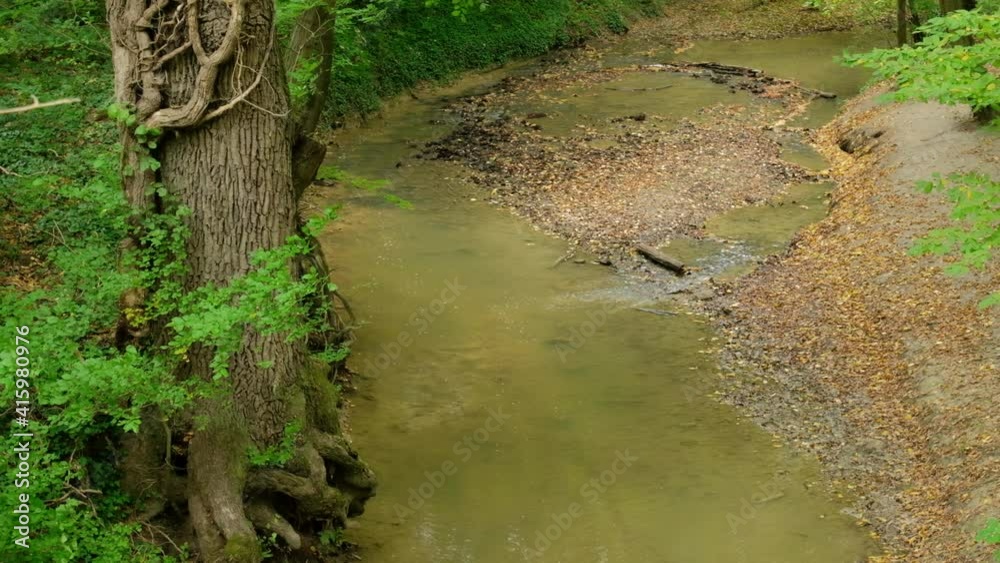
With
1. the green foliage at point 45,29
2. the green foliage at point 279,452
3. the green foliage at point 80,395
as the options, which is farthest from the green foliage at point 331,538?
the green foliage at point 45,29

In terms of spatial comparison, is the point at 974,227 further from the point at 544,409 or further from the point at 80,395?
the point at 80,395

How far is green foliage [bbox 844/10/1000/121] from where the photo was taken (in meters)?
7.66

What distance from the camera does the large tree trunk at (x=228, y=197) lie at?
22.8 feet

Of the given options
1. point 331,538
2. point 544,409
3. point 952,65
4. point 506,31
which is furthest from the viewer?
point 506,31

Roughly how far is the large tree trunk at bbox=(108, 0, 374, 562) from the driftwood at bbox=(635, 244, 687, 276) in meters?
8.58

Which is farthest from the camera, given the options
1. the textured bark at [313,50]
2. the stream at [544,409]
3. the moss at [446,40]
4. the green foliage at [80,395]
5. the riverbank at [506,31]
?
the riverbank at [506,31]

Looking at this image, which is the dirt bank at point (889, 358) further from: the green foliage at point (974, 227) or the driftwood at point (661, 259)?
the green foliage at point (974, 227)

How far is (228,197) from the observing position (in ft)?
23.5

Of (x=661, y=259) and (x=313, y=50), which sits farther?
(x=661, y=259)

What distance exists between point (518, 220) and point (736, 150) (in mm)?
6269

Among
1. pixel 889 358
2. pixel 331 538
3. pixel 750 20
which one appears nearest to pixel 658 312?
pixel 889 358

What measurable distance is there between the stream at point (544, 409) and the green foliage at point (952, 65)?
156 inches

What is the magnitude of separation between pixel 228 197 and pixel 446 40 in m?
21.2

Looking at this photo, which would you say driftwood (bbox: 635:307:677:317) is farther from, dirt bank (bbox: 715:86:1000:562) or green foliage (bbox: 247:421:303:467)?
green foliage (bbox: 247:421:303:467)
